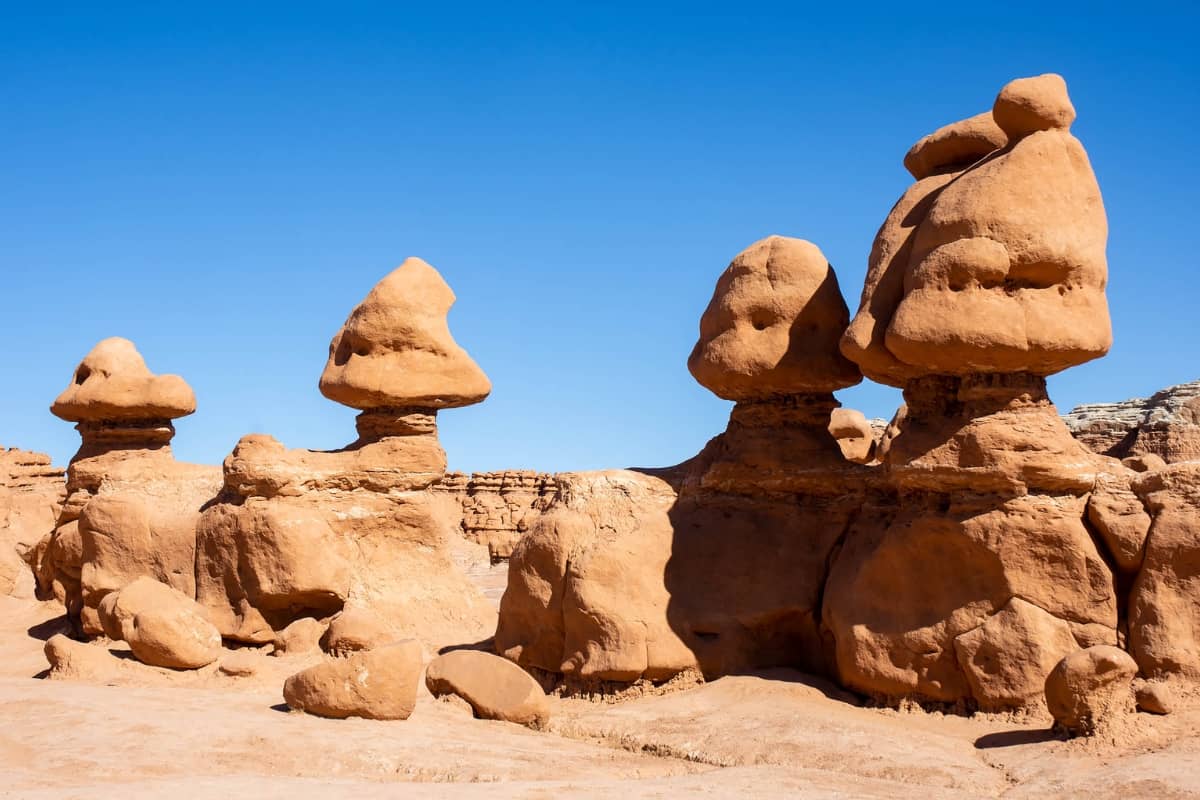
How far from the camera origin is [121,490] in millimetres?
15547

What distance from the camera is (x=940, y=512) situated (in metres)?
10.5

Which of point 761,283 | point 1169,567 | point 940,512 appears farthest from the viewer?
point 761,283

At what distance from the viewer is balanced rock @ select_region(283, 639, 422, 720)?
9.91m

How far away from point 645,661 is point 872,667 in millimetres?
2003

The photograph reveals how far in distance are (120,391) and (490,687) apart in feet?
25.5

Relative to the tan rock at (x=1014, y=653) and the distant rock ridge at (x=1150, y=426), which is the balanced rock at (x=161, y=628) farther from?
the distant rock ridge at (x=1150, y=426)

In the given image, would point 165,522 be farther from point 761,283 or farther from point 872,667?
point 872,667

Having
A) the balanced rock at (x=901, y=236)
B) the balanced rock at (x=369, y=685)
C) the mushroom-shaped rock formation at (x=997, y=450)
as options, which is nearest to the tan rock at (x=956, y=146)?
the balanced rock at (x=901, y=236)

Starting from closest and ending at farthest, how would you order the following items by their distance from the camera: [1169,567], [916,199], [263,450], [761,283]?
[1169,567] < [916,199] < [761,283] < [263,450]

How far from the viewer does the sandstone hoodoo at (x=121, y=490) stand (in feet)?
48.2

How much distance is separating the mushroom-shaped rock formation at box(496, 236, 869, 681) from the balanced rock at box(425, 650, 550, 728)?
3.14 ft

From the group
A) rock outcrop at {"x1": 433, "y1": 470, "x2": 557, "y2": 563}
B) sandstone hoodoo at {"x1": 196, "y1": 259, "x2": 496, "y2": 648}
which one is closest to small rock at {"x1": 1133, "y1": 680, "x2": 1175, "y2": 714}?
sandstone hoodoo at {"x1": 196, "y1": 259, "x2": 496, "y2": 648}

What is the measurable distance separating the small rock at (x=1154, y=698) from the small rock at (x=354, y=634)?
6.86 metres

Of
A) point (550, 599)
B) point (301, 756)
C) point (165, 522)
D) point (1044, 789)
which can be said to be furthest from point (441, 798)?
point (165, 522)
